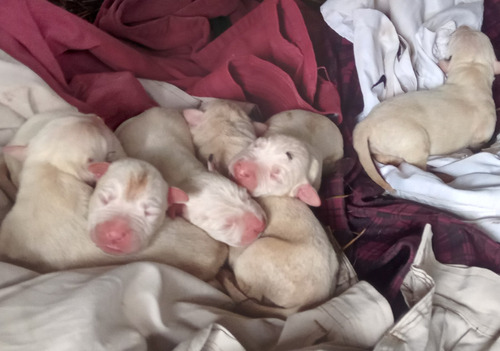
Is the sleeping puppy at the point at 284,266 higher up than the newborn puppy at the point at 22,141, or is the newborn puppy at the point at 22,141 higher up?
the newborn puppy at the point at 22,141

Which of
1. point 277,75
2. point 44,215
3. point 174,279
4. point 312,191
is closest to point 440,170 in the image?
point 312,191

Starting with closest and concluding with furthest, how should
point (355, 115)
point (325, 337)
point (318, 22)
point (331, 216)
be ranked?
1. point (325, 337)
2. point (331, 216)
3. point (355, 115)
4. point (318, 22)

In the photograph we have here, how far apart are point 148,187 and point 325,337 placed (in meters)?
0.47

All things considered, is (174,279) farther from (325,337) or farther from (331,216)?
(331,216)

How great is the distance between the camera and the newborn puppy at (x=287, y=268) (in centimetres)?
107

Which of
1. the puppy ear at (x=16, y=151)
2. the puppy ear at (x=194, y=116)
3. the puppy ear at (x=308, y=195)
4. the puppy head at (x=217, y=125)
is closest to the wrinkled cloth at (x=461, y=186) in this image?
the puppy ear at (x=308, y=195)

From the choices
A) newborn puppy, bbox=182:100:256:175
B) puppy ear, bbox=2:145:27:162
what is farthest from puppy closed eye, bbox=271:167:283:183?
puppy ear, bbox=2:145:27:162

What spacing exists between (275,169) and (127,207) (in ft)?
1.27

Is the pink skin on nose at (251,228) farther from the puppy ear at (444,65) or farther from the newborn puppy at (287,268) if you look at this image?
the puppy ear at (444,65)

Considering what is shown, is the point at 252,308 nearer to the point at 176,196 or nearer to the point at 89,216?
the point at 176,196

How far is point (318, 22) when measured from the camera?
1709 mm

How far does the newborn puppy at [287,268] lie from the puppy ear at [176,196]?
196mm

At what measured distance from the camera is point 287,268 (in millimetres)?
1074

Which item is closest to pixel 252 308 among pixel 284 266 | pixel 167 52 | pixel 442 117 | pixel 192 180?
pixel 284 266
